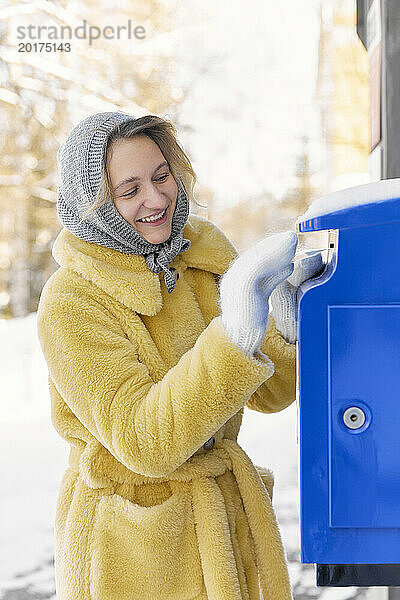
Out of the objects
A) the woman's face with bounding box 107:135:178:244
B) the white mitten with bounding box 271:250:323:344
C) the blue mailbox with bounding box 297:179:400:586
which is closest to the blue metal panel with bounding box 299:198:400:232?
the blue mailbox with bounding box 297:179:400:586

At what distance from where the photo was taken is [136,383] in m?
1.11

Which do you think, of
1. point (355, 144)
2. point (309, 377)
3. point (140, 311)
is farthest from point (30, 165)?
point (309, 377)

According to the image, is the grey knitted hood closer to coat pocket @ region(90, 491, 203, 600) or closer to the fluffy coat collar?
the fluffy coat collar

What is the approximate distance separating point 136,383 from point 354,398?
338 millimetres

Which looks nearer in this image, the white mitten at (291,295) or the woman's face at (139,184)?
the white mitten at (291,295)

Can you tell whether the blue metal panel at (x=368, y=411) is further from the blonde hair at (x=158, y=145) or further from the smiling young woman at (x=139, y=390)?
the blonde hair at (x=158, y=145)

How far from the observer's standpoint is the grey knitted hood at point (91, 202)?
1.17 m

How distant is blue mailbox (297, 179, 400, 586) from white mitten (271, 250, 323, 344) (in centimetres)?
16

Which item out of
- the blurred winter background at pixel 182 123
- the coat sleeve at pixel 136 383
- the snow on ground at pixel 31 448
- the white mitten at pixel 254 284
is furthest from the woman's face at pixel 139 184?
the snow on ground at pixel 31 448

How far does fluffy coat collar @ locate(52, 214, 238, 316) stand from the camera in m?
1.19

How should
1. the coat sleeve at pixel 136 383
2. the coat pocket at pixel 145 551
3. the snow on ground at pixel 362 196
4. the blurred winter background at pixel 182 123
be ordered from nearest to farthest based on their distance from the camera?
the snow on ground at pixel 362 196
the coat sleeve at pixel 136 383
the coat pocket at pixel 145 551
the blurred winter background at pixel 182 123

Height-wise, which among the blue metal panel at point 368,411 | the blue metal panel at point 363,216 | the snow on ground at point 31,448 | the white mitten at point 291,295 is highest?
the blue metal panel at point 363,216

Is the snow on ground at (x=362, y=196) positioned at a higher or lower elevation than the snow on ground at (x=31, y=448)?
higher

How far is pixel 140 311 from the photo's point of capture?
1185 millimetres
